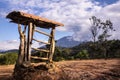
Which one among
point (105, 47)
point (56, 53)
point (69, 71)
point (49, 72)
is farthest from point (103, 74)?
point (105, 47)

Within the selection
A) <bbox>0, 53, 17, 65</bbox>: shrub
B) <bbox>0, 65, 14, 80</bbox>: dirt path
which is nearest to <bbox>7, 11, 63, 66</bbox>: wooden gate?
<bbox>0, 65, 14, 80</bbox>: dirt path

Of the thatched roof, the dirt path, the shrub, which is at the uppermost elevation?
the thatched roof

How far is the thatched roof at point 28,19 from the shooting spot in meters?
14.8

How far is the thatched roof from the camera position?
48.6 ft

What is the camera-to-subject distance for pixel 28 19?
50.1 ft

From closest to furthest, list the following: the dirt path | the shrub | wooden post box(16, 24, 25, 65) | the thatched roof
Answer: the thatched roof → wooden post box(16, 24, 25, 65) → the dirt path → the shrub

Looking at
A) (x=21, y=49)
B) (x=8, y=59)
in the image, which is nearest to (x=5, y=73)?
(x=21, y=49)

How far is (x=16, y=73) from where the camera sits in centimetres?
1525

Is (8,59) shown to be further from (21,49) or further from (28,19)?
(28,19)

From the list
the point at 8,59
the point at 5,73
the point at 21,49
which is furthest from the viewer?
the point at 8,59

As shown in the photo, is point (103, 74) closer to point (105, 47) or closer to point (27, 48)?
point (27, 48)

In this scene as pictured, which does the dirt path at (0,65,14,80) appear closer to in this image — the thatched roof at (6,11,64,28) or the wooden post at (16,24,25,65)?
the wooden post at (16,24,25,65)

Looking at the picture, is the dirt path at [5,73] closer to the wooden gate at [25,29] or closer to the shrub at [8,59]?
the wooden gate at [25,29]

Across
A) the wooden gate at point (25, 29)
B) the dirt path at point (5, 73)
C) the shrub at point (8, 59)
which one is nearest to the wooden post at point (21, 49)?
the wooden gate at point (25, 29)
